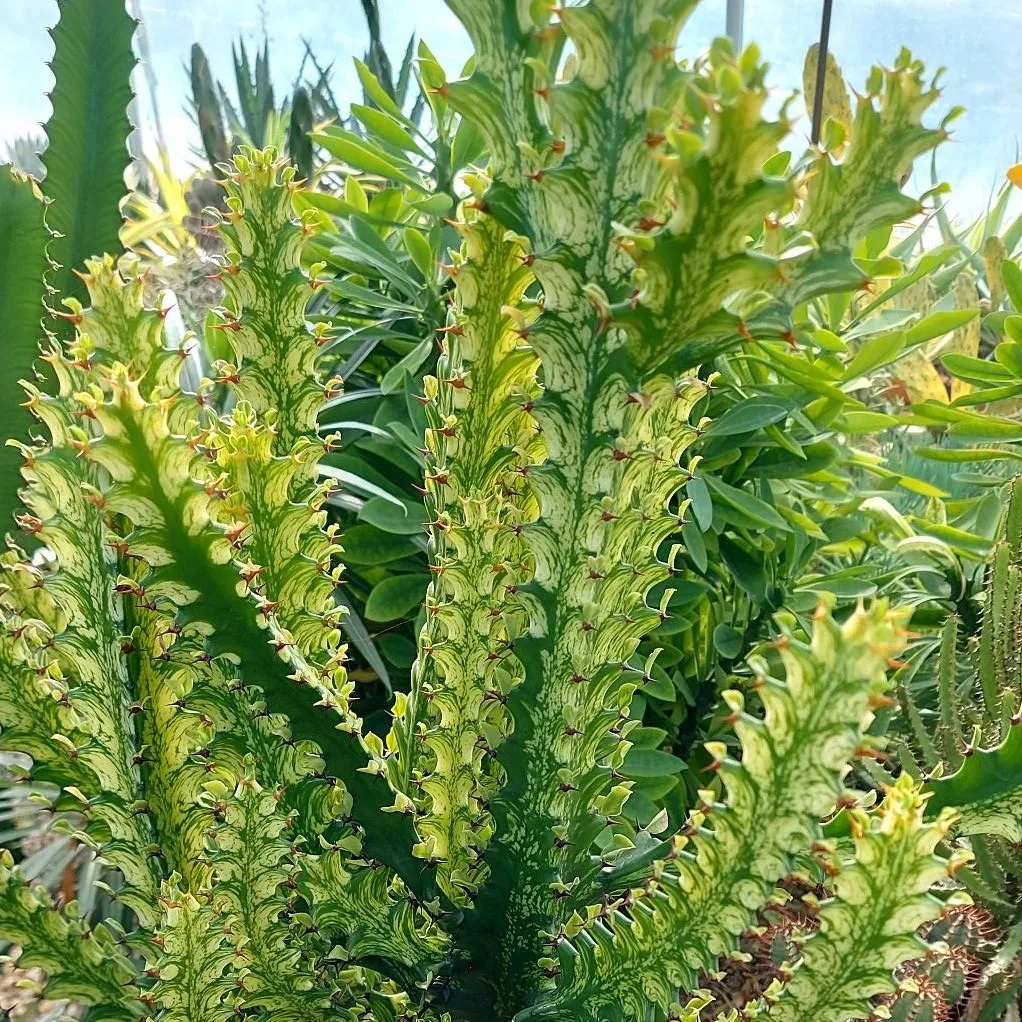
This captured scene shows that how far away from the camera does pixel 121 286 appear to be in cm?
41

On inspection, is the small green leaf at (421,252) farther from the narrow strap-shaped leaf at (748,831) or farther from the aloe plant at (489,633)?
the narrow strap-shaped leaf at (748,831)

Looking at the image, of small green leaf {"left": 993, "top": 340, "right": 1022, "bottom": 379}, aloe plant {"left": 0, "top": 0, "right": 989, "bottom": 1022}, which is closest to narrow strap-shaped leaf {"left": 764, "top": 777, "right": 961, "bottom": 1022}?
aloe plant {"left": 0, "top": 0, "right": 989, "bottom": 1022}

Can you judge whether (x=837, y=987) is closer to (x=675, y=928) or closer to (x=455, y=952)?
(x=675, y=928)

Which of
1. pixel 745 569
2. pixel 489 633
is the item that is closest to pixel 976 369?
pixel 745 569

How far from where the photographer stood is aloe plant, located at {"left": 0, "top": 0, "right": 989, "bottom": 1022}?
0.27 m

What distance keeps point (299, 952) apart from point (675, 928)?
177 mm

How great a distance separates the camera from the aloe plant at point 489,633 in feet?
0.89

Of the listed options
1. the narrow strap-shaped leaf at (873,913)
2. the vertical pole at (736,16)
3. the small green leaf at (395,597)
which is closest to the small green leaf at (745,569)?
the small green leaf at (395,597)

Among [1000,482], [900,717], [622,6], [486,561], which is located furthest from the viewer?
[1000,482]

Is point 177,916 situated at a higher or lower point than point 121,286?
lower

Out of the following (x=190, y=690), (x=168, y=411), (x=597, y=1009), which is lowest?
(x=597, y=1009)

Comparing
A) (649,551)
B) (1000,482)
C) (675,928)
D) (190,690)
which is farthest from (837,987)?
(1000,482)

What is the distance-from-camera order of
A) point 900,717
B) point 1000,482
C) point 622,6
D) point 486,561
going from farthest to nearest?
point 1000,482, point 900,717, point 486,561, point 622,6

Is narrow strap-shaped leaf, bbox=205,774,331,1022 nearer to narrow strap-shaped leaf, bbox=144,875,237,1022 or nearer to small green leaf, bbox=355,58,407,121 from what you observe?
narrow strap-shaped leaf, bbox=144,875,237,1022
